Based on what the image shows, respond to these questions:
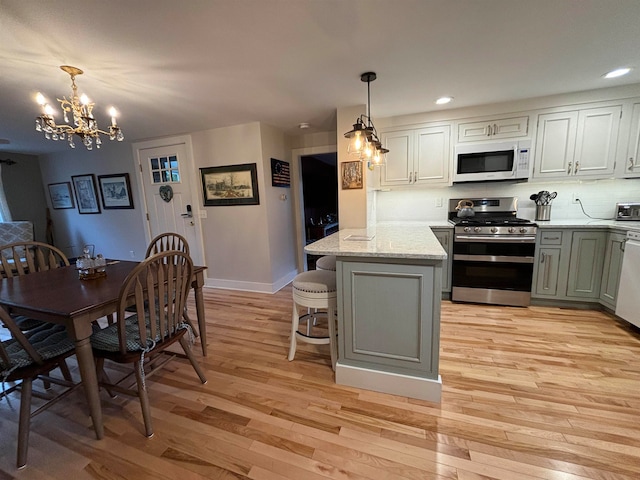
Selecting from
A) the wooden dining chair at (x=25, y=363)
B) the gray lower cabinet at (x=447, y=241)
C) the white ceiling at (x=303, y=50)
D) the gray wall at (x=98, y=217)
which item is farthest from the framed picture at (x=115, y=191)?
the gray lower cabinet at (x=447, y=241)

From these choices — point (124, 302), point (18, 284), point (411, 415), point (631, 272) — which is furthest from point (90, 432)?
point (631, 272)

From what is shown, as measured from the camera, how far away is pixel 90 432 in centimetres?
147

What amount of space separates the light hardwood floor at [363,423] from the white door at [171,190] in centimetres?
233

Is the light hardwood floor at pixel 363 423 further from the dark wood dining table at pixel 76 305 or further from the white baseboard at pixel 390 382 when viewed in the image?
the dark wood dining table at pixel 76 305

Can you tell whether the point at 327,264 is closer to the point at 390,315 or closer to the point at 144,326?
the point at 390,315

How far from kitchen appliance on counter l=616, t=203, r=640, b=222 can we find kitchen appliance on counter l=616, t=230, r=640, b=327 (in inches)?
24.7

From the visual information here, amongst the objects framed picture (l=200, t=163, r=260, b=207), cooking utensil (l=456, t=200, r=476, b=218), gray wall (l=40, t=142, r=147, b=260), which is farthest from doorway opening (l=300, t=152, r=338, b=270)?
gray wall (l=40, t=142, r=147, b=260)

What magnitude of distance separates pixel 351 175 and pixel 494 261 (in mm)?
1819

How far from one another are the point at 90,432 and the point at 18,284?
3.54 feet

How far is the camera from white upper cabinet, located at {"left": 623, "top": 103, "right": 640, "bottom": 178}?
8.30 ft

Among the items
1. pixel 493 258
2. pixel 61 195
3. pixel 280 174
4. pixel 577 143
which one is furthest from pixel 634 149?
pixel 61 195

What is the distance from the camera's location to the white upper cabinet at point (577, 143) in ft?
8.61

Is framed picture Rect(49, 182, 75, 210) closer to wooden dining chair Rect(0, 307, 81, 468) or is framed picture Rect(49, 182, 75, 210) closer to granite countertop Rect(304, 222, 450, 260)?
wooden dining chair Rect(0, 307, 81, 468)

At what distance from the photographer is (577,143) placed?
2719mm
